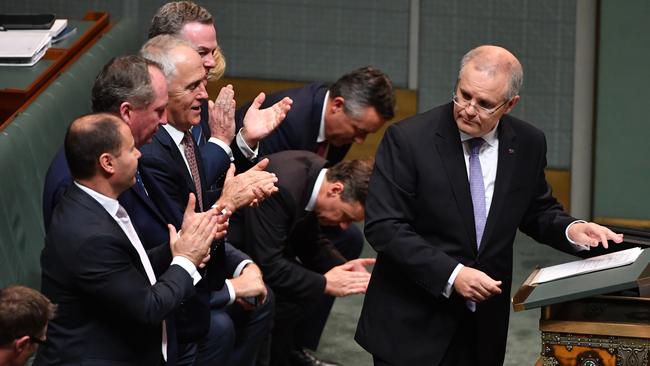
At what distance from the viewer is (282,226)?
3.92 metres

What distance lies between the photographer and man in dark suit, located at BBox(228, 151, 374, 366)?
3.90 m

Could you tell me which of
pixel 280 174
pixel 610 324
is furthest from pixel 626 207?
pixel 610 324

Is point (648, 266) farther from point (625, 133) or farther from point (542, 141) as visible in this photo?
point (625, 133)

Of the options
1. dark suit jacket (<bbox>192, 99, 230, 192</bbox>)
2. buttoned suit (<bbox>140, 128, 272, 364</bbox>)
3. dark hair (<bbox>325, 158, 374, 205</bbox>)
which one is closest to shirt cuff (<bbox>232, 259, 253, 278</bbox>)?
buttoned suit (<bbox>140, 128, 272, 364</bbox>)

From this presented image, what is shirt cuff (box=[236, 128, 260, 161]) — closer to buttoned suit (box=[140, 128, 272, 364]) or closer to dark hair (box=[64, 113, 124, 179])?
buttoned suit (box=[140, 128, 272, 364])

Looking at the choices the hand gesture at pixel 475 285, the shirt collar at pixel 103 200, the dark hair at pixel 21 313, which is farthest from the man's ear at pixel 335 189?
the dark hair at pixel 21 313

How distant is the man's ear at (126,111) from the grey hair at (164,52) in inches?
10.4

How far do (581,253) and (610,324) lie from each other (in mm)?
434

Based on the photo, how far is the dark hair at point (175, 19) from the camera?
3783mm

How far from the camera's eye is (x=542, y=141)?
10.3 feet

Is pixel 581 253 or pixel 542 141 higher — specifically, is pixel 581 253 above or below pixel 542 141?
below

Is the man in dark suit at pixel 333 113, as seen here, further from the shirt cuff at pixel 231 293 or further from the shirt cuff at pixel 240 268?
the shirt cuff at pixel 231 293

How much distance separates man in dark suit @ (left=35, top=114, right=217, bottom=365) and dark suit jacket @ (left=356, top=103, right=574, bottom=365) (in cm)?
A: 56

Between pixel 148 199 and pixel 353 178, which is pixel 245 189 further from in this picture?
pixel 353 178
